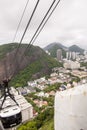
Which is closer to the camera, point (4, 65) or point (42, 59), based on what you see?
point (4, 65)

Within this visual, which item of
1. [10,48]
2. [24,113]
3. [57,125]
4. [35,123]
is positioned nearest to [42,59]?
[10,48]

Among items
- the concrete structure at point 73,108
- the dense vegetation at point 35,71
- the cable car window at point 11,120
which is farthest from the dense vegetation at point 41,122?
the dense vegetation at point 35,71

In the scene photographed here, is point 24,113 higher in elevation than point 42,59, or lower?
lower

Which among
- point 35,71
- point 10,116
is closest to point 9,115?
point 10,116

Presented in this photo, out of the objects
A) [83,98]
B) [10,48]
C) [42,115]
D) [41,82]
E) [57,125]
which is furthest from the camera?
[10,48]

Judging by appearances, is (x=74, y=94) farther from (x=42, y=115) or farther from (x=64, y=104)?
(x=42, y=115)

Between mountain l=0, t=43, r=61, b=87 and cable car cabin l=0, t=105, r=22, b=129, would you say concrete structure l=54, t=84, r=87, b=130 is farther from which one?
mountain l=0, t=43, r=61, b=87

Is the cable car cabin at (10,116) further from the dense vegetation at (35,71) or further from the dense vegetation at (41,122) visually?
the dense vegetation at (35,71)
